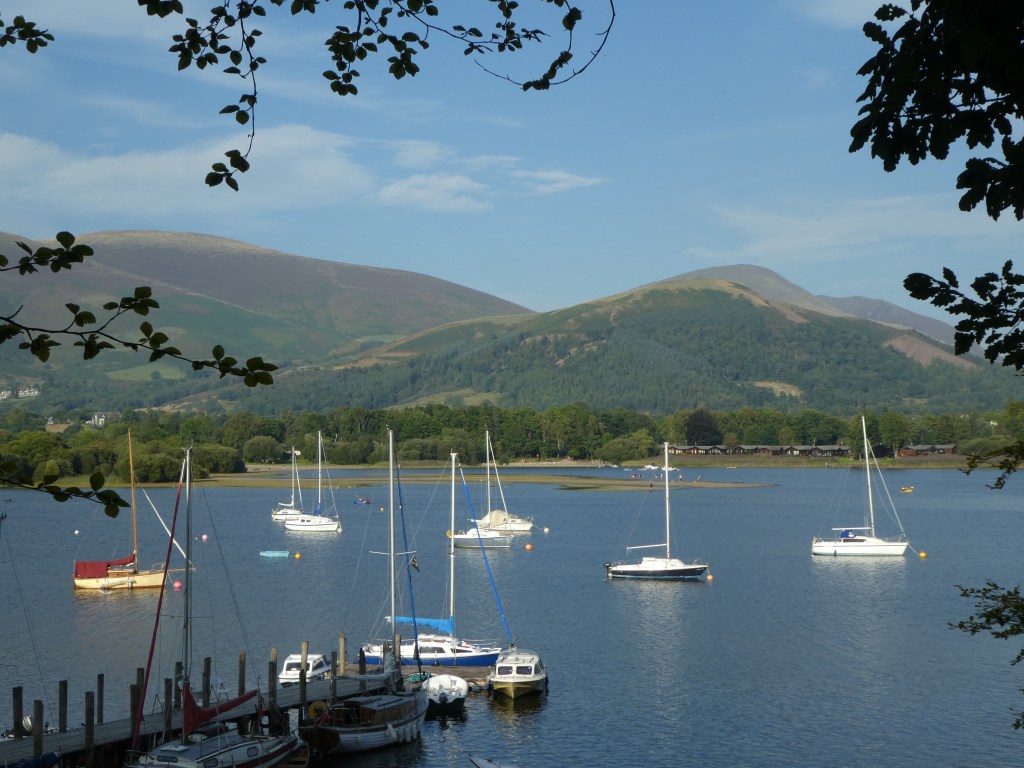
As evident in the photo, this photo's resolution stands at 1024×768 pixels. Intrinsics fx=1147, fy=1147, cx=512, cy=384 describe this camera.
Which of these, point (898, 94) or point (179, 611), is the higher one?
point (898, 94)

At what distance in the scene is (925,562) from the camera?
85750mm

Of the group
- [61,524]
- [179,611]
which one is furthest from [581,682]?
[61,524]

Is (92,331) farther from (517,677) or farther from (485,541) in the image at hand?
(485,541)

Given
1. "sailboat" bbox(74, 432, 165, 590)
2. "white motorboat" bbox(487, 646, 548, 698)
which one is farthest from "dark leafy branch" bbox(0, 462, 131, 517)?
"sailboat" bbox(74, 432, 165, 590)

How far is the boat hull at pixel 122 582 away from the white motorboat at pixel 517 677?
34.2m

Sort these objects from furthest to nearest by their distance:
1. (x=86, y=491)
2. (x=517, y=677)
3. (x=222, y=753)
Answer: (x=517, y=677) → (x=222, y=753) → (x=86, y=491)

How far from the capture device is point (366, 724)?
1407 inches

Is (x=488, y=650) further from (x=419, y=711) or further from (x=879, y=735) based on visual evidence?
(x=879, y=735)

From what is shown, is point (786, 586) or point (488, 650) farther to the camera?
point (786, 586)

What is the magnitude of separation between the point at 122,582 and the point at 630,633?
32528 mm

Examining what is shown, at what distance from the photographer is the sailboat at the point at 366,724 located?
3481 centimetres

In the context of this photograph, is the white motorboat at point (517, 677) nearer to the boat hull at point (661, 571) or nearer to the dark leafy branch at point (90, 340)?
the boat hull at point (661, 571)

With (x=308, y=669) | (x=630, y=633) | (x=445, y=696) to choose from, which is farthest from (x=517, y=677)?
(x=630, y=633)

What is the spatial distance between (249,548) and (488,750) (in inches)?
2333
